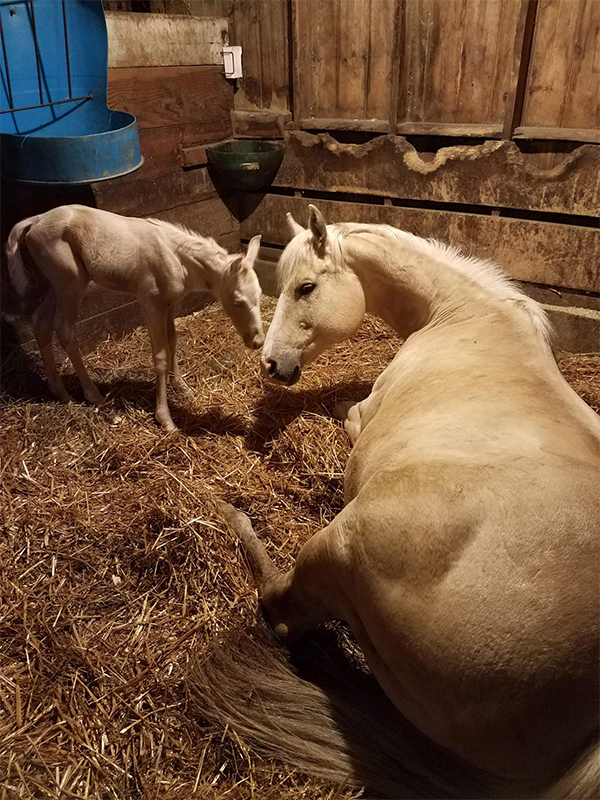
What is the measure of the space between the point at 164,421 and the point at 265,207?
111 inches

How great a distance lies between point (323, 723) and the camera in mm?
1755

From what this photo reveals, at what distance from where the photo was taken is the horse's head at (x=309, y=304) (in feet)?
9.21

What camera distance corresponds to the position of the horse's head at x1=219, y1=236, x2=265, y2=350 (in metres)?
3.09

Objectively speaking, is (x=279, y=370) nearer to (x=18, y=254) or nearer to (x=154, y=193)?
(x=18, y=254)

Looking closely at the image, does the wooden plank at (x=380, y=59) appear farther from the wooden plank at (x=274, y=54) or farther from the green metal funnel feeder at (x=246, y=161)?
the green metal funnel feeder at (x=246, y=161)

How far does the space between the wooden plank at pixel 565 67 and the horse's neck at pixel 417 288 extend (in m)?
2.04

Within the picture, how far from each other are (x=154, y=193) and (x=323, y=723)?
3.94 metres

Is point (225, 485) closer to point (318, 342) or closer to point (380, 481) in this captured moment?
point (318, 342)

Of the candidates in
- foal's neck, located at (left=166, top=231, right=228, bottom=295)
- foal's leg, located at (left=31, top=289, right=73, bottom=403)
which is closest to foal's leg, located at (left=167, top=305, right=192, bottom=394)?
foal's neck, located at (left=166, top=231, right=228, bottom=295)

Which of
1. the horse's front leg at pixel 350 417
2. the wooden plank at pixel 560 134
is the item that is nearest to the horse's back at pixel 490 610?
the horse's front leg at pixel 350 417

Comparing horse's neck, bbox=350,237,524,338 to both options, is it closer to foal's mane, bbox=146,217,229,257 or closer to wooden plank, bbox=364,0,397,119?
foal's mane, bbox=146,217,229,257

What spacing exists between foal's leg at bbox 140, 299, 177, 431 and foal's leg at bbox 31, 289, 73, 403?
58 cm


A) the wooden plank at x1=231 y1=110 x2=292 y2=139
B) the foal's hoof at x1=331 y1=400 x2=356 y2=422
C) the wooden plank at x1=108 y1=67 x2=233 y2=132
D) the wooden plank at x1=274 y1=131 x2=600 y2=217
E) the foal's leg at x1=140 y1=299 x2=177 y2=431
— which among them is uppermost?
the wooden plank at x1=108 y1=67 x2=233 y2=132

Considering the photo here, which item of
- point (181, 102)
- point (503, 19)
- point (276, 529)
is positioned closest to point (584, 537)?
point (276, 529)
